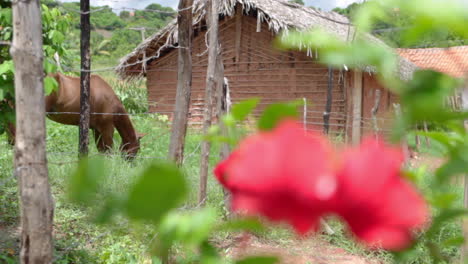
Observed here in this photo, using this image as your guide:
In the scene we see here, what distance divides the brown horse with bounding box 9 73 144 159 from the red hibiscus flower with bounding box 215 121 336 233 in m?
5.59

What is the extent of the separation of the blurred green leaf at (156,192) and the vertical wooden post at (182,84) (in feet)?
9.76

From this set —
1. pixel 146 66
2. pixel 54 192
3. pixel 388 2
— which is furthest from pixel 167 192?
pixel 146 66

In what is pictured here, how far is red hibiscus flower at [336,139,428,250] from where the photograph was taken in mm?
264

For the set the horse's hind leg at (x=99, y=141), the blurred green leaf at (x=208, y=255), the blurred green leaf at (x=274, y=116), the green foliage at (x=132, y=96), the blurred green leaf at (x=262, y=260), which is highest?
the green foliage at (x=132, y=96)

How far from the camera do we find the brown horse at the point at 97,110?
589 centimetres

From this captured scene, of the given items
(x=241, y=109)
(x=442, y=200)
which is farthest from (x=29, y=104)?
(x=442, y=200)

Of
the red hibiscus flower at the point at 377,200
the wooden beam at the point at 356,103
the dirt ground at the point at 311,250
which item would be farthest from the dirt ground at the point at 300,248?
the red hibiscus flower at the point at 377,200

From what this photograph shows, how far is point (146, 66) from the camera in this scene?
9695 millimetres

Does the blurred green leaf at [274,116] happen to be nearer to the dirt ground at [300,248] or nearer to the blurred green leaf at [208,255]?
the blurred green leaf at [208,255]

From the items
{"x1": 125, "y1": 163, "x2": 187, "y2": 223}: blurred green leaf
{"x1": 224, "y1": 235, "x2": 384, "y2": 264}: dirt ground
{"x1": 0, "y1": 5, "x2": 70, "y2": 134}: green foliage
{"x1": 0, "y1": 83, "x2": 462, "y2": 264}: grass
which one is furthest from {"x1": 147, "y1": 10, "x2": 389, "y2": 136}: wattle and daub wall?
{"x1": 125, "y1": 163, "x2": 187, "y2": 223}: blurred green leaf

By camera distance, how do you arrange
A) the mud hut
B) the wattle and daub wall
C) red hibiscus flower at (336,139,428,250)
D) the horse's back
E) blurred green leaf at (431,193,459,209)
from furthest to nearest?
1. the wattle and daub wall
2. the mud hut
3. the horse's back
4. blurred green leaf at (431,193,459,209)
5. red hibiscus flower at (336,139,428,250)

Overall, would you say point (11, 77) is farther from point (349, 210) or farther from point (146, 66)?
point (146, 66)

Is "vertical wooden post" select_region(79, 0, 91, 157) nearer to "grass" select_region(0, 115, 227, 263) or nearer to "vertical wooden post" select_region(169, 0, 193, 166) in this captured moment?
"grass" select_region(0, 115, 227, 263)

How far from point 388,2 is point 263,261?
0.70 ft
